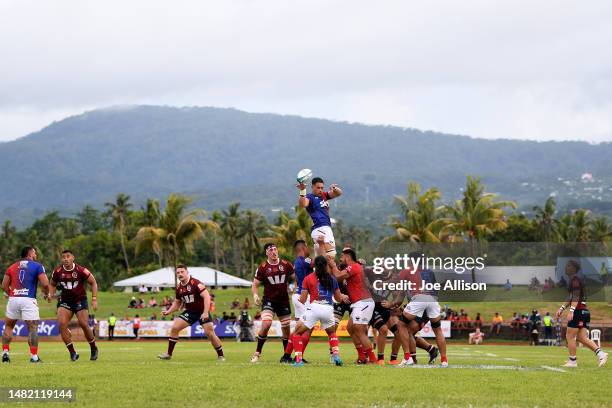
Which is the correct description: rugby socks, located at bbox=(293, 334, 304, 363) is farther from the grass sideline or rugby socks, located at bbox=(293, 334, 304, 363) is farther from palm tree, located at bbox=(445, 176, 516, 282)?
palm tree, located at bbox=(445, 176, 516, 282)

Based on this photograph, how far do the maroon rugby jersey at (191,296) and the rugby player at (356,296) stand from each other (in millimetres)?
3560

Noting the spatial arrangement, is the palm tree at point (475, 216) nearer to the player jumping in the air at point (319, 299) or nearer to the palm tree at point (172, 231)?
the palm tree at point (172, 231)

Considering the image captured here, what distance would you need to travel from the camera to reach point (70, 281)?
21.5 meters

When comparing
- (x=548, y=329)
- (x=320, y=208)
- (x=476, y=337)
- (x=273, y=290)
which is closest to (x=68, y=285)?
(x=273, y=290)

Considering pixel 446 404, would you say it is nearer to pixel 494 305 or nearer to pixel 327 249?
pixel 327 249

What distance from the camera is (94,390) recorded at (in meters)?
14.6

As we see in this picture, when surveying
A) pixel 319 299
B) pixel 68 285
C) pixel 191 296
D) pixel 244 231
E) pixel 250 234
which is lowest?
pixel 319 299

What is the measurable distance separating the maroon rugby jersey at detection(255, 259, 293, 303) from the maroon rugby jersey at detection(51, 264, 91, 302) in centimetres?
389

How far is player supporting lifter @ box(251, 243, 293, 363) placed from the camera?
21125 mm

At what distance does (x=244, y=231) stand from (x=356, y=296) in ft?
356

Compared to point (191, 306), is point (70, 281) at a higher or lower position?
higher

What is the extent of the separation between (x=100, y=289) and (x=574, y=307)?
3784 inches

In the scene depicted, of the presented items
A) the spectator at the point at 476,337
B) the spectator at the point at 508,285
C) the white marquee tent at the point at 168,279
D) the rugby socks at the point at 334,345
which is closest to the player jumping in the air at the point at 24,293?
the rugby socks at the point at 334,345

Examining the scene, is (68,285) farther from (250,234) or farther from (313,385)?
(250,234)
